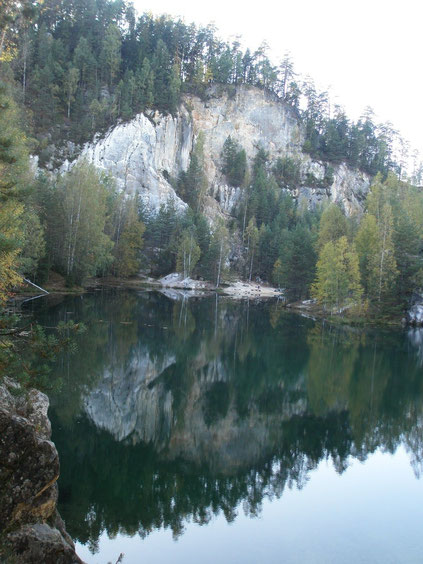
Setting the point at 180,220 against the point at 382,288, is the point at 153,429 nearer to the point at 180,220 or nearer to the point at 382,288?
the point at 382,288

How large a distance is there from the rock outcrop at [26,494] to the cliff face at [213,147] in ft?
211

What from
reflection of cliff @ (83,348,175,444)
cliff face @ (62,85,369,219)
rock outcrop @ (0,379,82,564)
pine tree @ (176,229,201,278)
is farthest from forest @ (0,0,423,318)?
rock outcrop @ (0,379,82,564)

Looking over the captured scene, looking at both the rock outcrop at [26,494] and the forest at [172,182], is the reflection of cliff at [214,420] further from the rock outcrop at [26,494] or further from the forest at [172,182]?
the forest at [172,182]

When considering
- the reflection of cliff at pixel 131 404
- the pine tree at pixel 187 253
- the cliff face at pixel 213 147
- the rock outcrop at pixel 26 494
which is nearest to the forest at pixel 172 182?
the pine tree at pixel 187 253

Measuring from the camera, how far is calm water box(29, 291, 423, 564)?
922 cm

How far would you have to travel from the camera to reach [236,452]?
13.4 m

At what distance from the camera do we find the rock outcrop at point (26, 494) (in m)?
5.83

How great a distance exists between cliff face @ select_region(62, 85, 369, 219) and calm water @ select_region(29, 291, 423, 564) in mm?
49604

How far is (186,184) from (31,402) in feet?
252

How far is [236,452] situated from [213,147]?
87.0 m

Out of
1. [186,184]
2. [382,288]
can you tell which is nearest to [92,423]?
[382,288]

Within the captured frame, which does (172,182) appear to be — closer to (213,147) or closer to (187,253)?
(213,147)

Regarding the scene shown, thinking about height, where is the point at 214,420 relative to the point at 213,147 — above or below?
below

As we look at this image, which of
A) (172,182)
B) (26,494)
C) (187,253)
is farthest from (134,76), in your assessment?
(26,494)
